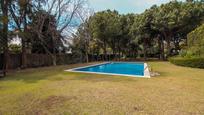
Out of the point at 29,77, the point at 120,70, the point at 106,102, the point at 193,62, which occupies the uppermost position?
the point at 193,62

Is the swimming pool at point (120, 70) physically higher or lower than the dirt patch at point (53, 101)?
higher

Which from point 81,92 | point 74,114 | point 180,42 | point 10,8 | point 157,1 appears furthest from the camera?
point 180,42

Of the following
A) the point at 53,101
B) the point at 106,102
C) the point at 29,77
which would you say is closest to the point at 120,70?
the point at 29,77

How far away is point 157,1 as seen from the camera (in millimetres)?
27406

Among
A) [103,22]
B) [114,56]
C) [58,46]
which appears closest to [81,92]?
[58,46]

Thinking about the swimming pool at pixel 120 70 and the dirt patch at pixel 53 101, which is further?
the swimming pool at pixel 120 70

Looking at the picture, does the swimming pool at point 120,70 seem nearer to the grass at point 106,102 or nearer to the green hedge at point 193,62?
the green hedge at point 193,62

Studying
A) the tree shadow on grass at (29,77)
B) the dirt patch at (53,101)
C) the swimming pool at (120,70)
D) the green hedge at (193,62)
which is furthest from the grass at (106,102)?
the green hedge at (193,62)

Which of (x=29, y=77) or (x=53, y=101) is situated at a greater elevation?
(x=29, y=77)

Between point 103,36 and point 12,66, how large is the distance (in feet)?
50.9

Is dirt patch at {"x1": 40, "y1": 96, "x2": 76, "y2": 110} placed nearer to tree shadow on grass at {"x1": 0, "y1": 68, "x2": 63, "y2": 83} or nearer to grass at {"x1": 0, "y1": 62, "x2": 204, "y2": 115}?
grass at {"x1": 0, "y1": 62, "x2": 204, "y2": 115}

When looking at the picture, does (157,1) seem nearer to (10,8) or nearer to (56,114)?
(10,8)

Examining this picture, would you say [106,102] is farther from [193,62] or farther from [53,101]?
[193,62]

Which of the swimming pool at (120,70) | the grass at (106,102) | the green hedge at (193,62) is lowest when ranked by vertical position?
the grass at (106,102)
